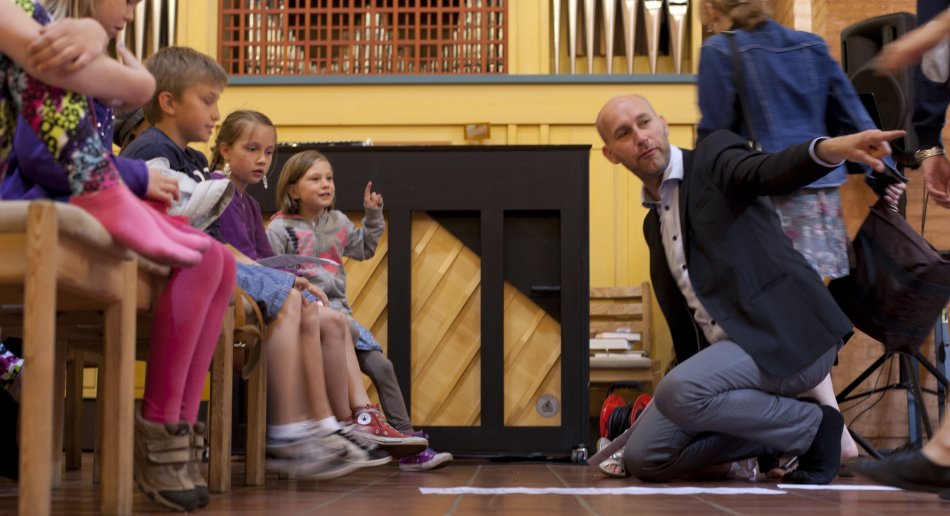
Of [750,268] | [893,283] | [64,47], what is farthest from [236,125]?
[893,283]

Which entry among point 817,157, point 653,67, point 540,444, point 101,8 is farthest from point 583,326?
point 653,67

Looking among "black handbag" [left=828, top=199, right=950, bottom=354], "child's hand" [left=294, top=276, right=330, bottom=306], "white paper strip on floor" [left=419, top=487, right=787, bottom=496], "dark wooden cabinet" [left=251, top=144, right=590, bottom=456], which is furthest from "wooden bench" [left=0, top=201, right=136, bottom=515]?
"dark wooden cabinet" [left=251, top=144, right=590, bottom=456]

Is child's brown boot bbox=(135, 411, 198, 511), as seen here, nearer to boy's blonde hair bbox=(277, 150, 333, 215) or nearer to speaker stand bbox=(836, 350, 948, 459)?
boy's blonde hair bbox=(277, 150, 333, 215)

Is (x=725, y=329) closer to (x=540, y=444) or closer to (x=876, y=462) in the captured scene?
(x=876, y=462)

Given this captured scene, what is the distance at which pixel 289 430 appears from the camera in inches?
114

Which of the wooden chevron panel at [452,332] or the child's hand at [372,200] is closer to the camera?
the child's hand at [372,200]

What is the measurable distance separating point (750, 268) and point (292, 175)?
170 centimetres

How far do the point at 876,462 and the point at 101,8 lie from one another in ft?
5.16

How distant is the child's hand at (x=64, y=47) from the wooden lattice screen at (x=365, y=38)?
515 cm

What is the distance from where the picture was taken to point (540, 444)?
4172mm

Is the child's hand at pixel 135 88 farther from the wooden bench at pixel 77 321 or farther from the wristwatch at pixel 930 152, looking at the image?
the wristwatch at pixel 930 152

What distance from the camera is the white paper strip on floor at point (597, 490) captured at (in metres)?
2.56

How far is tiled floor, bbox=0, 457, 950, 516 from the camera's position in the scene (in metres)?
2.09

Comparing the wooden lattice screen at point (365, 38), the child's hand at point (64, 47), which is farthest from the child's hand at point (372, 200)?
the wooden lattice screen at point (365, 38)
